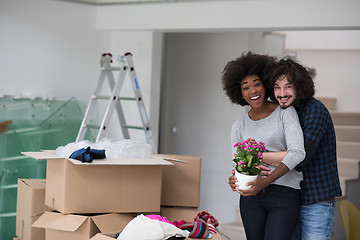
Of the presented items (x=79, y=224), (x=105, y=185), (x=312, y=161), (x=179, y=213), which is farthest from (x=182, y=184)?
(x=312, y=161)

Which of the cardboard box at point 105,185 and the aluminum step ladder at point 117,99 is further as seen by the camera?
the aluminum step ladder at point 117,99

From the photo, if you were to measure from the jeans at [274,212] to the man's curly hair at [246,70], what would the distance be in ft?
1.50

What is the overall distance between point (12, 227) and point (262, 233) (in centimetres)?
215

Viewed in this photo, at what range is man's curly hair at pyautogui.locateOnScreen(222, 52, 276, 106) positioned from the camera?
2256mm

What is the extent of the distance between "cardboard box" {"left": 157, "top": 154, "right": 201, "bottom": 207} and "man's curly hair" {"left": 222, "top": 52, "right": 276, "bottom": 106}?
0.73 m

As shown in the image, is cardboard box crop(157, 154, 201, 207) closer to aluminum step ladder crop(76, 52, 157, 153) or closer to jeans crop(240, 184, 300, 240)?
jeans crop(240, 184, 300, 240)

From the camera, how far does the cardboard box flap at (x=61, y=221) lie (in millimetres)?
2496

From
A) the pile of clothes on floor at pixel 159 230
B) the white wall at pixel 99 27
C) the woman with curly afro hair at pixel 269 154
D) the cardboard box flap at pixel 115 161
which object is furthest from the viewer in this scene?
the white wall at pixel 99 27

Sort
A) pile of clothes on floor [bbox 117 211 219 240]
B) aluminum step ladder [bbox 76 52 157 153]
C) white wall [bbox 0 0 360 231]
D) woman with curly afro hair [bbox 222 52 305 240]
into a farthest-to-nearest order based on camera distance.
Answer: aluminum step ladder [bbox 76 52 157 153] → white wall [bbox 0 0 360 231] → pile of clothes on floor [bbox 117 211 219 240] → woman with curly afro hair [bbox 222 52 305 240]

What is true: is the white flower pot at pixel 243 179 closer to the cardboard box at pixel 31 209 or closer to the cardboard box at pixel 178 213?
the cardboard box at pixel 178 213

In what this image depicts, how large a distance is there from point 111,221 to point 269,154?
97cm

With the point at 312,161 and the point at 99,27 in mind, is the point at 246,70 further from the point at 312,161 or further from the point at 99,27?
the point at 99,27

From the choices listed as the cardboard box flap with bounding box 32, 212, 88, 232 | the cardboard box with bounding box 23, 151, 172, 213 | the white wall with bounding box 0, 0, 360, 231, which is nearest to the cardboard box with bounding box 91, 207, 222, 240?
the cardboard box with bounding box 23, 151, 172, 213

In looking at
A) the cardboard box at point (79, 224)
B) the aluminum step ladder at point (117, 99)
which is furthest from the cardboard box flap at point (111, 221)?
the aluminum step ladder at point (117, 99)
